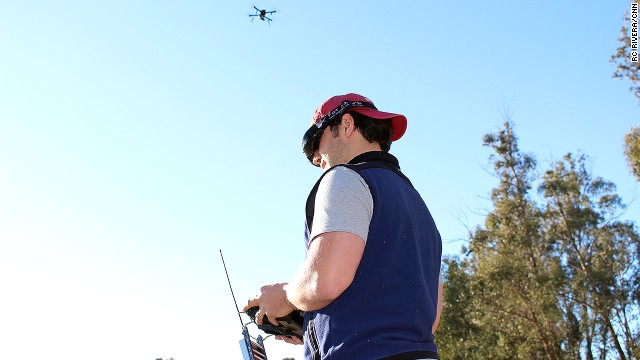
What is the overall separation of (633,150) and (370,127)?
81.3 ft

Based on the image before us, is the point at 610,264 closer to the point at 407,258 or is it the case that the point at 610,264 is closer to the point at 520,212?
the point at 520,212

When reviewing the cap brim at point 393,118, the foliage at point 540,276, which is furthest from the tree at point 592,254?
the cap brim at point 393,118

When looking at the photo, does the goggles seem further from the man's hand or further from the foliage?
the foliage

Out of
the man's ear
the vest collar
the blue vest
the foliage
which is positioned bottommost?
the blue vest

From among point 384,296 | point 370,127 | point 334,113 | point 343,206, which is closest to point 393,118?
point 370,127

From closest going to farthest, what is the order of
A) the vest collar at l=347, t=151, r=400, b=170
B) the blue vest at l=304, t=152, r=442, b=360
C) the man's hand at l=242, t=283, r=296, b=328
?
the blue vest at l=304, t=152, r=442, b=360 < the man's hand at l=242, t=283, r=296, b=328 < the vest collar at l=347, t=151, r=400, b=170

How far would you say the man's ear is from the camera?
8.21 feet

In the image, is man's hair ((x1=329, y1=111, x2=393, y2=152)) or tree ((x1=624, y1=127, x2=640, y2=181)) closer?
man's hair ((x1=329, y1=111, x2=393, y2=152))

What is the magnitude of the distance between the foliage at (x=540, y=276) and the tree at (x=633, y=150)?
4498 mm

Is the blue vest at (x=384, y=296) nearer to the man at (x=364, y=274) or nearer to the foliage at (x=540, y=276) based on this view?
the man at (x=364, y=274)

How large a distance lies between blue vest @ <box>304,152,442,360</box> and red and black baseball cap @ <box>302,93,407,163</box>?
0.95 ft

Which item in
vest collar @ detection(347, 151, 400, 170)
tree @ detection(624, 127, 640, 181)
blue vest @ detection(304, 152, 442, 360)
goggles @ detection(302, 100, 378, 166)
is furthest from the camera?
tree @ detection(624, 127, 640, 181)

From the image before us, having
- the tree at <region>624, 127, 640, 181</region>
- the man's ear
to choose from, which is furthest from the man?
the tree at <region>624, 127, 640, 181</region>

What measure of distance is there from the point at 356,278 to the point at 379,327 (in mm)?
160
